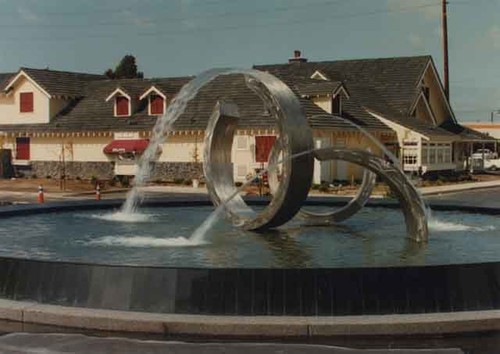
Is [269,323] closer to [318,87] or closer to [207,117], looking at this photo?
[207,117]

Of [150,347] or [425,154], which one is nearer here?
[150,347]

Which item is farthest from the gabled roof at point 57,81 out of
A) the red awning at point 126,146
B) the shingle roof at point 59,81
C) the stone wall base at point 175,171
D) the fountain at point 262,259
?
the fountain at point 262,259

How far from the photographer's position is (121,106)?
51406 millimetres

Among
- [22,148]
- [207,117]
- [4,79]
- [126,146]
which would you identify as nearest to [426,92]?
[207,117]

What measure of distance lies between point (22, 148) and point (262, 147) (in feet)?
59.5

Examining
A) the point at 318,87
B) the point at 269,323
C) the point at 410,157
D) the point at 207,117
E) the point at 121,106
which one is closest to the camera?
the point at 269,323

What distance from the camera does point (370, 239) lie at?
49.5 ft

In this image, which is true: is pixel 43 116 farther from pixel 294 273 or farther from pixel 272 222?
pixel 294 273

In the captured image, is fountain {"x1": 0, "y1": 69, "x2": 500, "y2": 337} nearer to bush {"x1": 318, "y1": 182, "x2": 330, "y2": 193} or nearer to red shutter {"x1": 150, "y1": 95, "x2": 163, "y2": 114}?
bush {"x1": 318, "y1": 182, "x2": 330, "y2": 193}

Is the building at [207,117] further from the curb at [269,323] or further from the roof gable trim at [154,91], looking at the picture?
the curb at [269,323]

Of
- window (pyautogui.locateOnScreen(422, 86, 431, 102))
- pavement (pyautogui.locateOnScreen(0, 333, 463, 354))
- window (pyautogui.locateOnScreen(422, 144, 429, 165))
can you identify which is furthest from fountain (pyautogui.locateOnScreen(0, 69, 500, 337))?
window (pyautogui.locateOnScreen(422, 86, 431, 102))

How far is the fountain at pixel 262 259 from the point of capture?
995 centimetres

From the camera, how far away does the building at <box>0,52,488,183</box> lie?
45.5m

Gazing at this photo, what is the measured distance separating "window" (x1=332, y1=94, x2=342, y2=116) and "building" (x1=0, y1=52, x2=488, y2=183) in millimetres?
62
